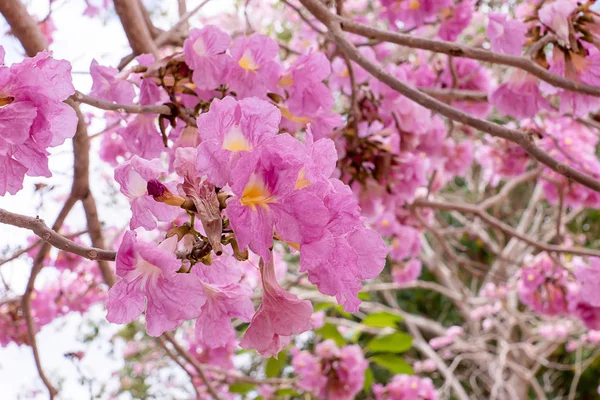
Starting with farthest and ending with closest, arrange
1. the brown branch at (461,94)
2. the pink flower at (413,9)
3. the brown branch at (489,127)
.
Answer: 1. the pink flower at (413,9)
2. the brown branch at (461,94)
3. the brown branch at (489,127)

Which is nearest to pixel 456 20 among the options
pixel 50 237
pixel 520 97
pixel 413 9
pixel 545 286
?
pixel 413 9

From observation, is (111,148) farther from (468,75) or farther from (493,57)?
(493,57)

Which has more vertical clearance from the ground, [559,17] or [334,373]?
[559,17]

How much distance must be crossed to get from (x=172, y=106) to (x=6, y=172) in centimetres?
28

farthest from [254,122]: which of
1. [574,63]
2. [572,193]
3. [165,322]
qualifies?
[572,193]

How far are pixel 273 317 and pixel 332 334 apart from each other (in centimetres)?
215

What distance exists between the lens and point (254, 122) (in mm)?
500

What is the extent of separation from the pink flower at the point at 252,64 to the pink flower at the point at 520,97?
1.51 feet

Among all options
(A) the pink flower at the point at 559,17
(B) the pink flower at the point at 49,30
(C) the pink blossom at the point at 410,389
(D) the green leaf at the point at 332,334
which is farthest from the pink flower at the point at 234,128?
(C) the pink blossom at the point at 410,389

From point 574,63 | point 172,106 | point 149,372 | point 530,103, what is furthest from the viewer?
point 149,372

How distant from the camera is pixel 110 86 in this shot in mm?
806

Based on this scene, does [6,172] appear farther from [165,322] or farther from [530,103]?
[530,103]

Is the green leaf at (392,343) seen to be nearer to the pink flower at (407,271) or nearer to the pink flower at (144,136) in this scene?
the pink flower at (407,271)

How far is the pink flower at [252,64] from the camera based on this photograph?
81 cm
